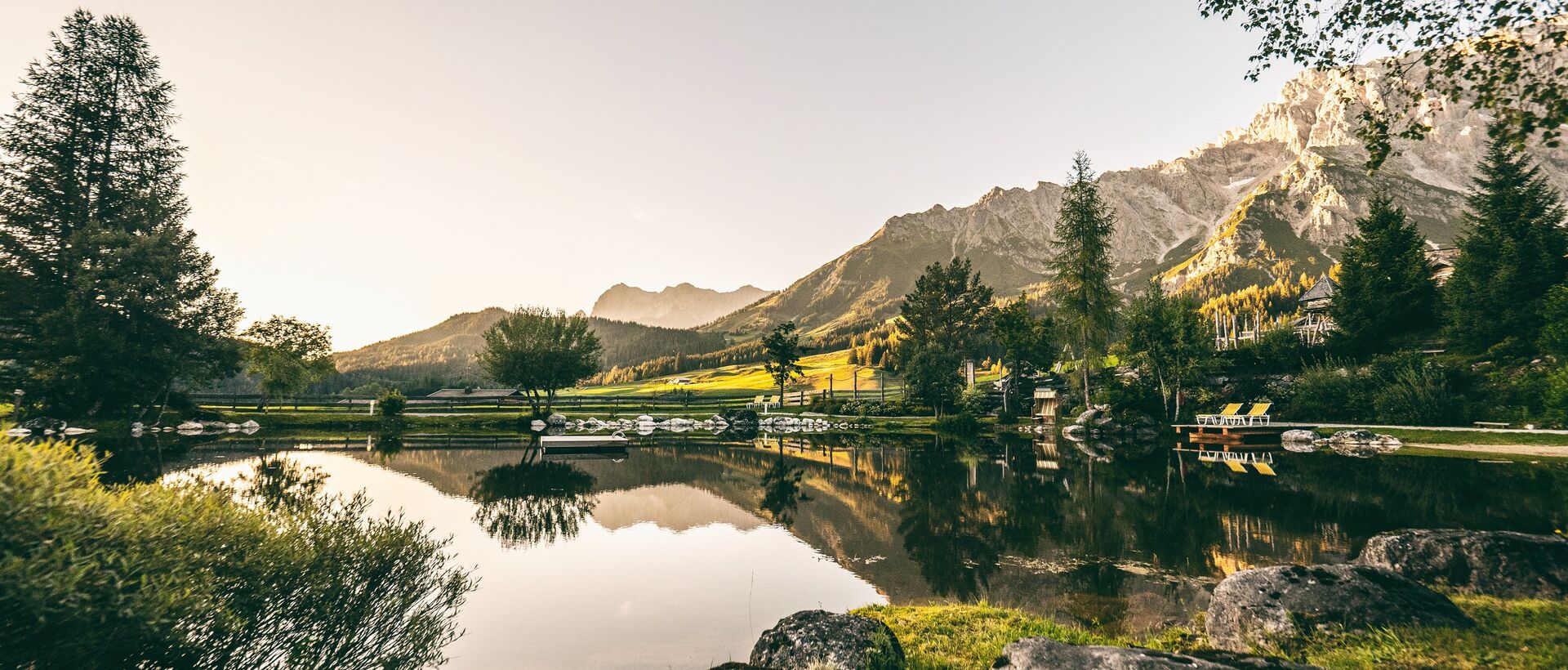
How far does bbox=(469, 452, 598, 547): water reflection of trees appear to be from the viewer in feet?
52.4

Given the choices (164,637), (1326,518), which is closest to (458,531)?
(164,637)

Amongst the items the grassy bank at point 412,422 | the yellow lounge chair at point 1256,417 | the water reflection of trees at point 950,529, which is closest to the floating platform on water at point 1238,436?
the yellow lounge chair at point 1256,417

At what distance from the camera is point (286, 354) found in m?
64.1

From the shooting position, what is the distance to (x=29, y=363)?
37.4 metres

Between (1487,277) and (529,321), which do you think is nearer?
(1487,277)

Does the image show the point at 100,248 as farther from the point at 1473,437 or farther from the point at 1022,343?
the point at 1473,437

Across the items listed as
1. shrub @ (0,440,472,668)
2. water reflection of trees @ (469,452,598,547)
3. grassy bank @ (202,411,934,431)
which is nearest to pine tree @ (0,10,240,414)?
grassy bank @ (202,411,934,431)

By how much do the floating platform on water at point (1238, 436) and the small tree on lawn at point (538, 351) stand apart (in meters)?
48.1

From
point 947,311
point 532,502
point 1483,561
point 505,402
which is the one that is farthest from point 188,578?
point 505,402

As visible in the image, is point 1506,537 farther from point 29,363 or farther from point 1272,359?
point 29,363

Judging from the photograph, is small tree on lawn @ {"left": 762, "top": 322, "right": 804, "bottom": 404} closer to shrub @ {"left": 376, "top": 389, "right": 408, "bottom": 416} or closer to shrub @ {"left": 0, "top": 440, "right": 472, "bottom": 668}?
shrub @ {"left": 376, "top": 389, "right": 408, "bottom": 416}

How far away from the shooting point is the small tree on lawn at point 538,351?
5519 cm

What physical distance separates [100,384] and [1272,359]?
80436mm

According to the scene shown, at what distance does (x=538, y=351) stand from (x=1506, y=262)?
70.0m
